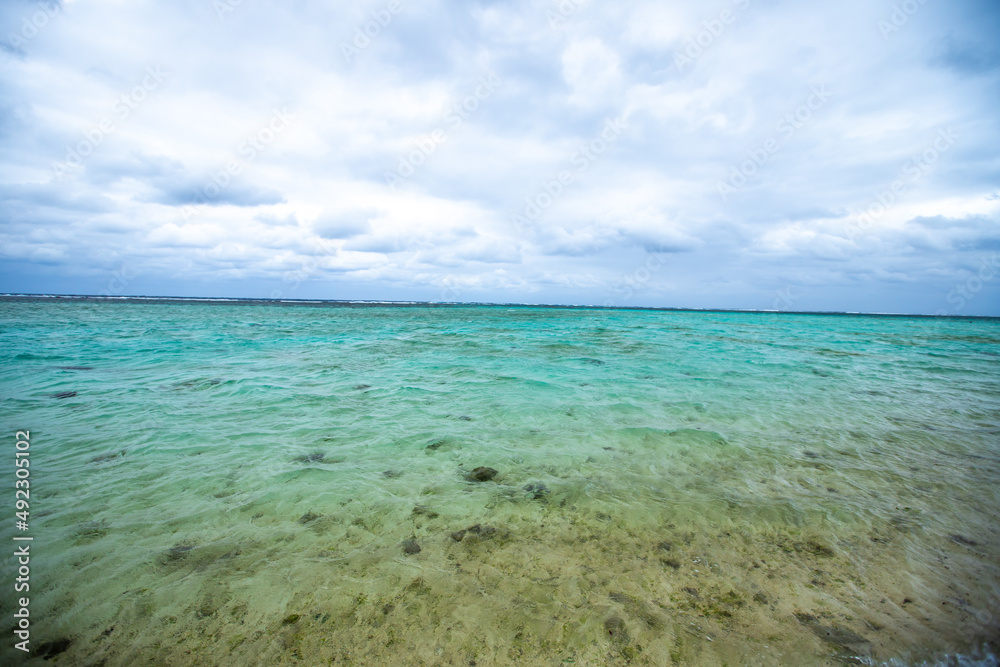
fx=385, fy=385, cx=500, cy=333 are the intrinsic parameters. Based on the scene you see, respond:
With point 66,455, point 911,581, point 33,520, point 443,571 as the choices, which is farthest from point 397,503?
point 66,455

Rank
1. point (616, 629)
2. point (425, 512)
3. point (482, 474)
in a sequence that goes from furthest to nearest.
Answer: point (482, 474) < point (425, 512) < point (616, 629)

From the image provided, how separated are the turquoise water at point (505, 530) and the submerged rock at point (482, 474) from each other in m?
0.06

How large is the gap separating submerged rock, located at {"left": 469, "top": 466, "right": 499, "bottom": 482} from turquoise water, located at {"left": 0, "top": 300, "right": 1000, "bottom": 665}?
0.06 meters

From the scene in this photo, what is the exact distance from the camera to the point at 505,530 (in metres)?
4.09

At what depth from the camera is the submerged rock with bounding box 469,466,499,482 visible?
17.5 ft

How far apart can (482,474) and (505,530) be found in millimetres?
1416

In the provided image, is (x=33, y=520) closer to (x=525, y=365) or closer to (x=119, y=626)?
(x=119, y=626)

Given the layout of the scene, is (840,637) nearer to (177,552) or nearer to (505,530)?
(505,530)

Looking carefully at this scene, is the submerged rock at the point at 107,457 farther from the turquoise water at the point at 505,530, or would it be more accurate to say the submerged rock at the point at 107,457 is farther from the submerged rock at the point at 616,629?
the submerged rock at the point at 616,629

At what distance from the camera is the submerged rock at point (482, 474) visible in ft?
17.5

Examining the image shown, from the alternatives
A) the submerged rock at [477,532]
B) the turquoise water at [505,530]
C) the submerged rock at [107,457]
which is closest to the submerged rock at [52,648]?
the turquoise water at [505,530]

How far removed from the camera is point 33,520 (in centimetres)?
421

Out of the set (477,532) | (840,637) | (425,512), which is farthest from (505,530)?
(840,637)

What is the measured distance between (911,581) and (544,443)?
4.39 meters
